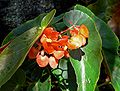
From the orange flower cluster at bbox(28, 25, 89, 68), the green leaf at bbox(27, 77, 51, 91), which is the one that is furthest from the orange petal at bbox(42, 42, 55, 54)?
the green leaf at bbox(27, 77, 51, 91)

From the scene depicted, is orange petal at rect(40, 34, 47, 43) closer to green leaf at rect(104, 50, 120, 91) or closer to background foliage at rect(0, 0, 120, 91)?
background foliage at rect(0, 0, 120, 91)

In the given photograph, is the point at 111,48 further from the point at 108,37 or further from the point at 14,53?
the point at 14,53

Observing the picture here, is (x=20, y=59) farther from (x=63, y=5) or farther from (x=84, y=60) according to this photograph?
(x=63, y=5)

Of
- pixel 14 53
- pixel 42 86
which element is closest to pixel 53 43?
pixel 14 53

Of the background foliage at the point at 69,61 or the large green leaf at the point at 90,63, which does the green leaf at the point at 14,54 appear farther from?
the large green leaf at the point at 90,63

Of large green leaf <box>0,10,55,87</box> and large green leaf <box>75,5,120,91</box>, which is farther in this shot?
large green leaf <box>75,5,120,91</box>
